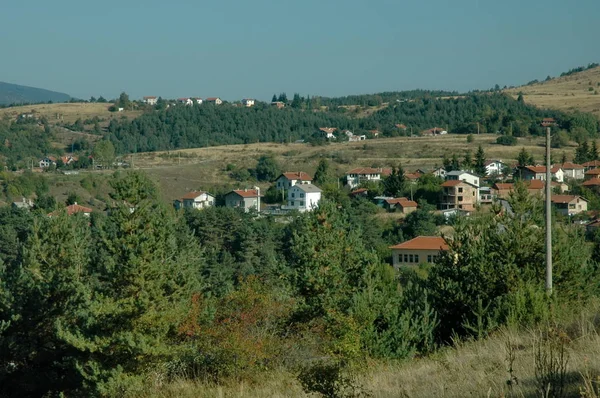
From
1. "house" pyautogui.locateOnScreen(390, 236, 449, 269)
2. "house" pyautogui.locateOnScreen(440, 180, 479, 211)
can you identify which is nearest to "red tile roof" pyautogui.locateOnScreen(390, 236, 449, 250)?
"house" pyautogui.locateOnScreen(390, 236, 449, 269)

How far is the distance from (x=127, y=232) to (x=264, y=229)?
820 inches

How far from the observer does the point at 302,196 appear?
45.6 metres

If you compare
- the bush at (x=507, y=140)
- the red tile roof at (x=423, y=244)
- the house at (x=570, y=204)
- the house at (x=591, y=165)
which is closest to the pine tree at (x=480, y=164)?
the house at (x=591, y=165)

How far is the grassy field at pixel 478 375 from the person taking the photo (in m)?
3.99

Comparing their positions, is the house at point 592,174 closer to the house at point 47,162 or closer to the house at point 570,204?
the house at point 570,204

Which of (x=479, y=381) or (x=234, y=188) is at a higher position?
(x=479, y=381)

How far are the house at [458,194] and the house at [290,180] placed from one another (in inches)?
402

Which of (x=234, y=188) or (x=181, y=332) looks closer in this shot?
(x=181, y=332)

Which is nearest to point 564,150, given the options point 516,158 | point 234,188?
point 516,158

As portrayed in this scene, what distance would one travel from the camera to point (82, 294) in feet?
43.4

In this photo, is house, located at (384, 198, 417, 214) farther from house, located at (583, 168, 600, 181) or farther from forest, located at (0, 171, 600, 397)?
forest, located at (0, 171, 600, 397)

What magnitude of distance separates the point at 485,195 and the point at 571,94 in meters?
60.6

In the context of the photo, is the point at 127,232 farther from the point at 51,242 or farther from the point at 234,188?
the point at 234,188

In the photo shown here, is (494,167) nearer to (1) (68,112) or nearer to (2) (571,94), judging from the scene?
(2) (571,94)
